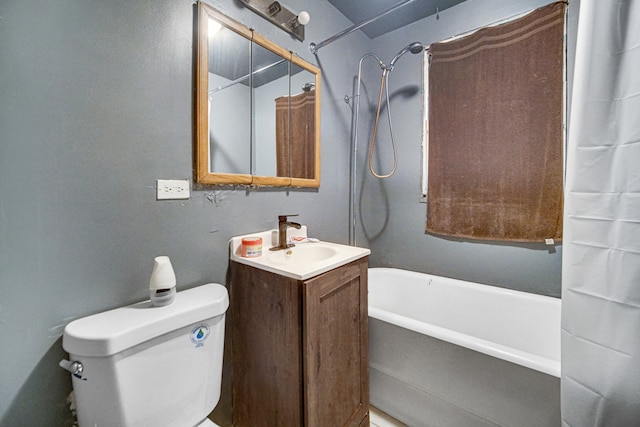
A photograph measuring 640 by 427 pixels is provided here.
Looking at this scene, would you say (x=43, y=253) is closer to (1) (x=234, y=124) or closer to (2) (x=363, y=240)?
(1) (x=234, y=124)

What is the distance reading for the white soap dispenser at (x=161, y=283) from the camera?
0.84 meters

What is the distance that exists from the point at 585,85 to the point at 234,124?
4.33 ft

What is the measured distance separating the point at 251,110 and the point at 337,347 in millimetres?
1232

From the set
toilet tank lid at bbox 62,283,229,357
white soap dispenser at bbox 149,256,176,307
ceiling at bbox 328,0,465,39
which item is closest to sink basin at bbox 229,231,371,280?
toilet tank lid at bbox 62,283,229,357

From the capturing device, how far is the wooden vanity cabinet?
3.09ft

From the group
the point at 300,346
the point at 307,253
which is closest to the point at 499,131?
the point at 307,253

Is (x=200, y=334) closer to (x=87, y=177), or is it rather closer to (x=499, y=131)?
(x=87, y=177)

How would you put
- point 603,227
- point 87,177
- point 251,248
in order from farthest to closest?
point 251,248
point 87,177
point 603,227

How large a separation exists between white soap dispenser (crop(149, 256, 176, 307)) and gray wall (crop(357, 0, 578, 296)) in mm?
1595

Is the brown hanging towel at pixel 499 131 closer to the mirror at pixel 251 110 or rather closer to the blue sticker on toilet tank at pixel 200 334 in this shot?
the mirror at pixel 251 110

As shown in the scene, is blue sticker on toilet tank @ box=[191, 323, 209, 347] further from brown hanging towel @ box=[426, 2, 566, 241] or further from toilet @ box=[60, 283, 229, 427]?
brown hanging towel @ box=[426, 2, 566, 241]

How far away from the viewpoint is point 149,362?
0.76m

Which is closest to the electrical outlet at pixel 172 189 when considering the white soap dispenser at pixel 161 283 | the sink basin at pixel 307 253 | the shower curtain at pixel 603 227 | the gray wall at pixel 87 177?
the gray wall at pixel 87 177

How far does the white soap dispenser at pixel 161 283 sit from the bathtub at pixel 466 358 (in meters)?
0.96
